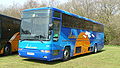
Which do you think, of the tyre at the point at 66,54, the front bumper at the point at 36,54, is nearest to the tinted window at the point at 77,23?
the tyre at the point at 66,54

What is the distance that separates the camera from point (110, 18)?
31.1 metres

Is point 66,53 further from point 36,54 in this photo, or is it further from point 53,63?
point 36,54

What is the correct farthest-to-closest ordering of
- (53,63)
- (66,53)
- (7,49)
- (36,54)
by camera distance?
(7,49), (66,53), (53,63), (36,54)

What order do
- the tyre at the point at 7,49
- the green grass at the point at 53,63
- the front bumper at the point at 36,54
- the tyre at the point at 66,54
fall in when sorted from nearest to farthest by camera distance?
the green grass at the point at 53,63 → the front bumper at the point at 36,54 → the tyre at the point at 66,54 → the tyre at the point at 7,49

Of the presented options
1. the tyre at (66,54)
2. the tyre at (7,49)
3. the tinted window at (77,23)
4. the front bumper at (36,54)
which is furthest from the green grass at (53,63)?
the tinted window at (77,23)

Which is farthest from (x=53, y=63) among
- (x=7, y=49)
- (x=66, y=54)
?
(x=7, y=49)

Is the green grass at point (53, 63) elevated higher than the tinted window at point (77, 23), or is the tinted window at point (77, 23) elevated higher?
the tinted window at point (77, 23)

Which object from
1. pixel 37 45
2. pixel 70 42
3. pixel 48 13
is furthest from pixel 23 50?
pixel 70 42

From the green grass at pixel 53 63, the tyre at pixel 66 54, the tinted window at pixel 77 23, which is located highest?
the tinted window at pixel 77 23

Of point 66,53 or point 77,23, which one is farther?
point 77,23

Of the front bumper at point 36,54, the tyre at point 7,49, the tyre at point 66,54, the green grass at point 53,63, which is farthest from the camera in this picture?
the tyre at point 7,49

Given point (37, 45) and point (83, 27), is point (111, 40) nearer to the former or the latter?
point (83, 27)

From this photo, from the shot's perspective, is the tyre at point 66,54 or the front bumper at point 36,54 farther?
the tyre at point 66,54

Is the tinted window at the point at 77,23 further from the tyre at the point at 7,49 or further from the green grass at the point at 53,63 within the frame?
the tyre at the point at 7,49
